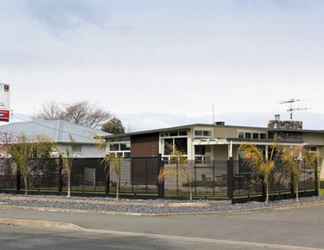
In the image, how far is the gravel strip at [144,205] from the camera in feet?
69.9

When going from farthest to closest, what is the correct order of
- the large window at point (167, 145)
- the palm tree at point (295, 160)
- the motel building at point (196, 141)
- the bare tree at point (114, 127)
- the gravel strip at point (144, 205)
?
the bare tree at point (114, 127) → the large window at point (167, 145) → the motel building at point (196, 141) → the palm tree at point (295, 160) → the gravel strip at point (144, 205)

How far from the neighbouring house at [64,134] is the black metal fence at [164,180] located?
21070 mm

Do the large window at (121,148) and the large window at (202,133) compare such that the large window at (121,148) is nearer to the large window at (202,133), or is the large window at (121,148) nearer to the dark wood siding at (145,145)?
the dark wood siding at (145,145)

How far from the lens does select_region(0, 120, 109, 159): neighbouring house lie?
53.3 metres

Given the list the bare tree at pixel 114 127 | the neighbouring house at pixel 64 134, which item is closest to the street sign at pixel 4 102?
the neighbouring house at pixel 64 134

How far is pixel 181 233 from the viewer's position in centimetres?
1547

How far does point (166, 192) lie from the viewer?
26.2m

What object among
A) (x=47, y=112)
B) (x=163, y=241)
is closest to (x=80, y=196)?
(x=163, y=241)

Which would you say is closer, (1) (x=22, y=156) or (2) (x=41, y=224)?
(2) (x=41, y=224)

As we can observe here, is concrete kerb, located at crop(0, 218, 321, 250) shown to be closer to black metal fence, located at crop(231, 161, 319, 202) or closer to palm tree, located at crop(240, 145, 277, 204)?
black metal fence, located at crop(231, 161, 319, 202)

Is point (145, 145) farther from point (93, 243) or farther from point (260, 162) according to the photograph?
point (93, 243)

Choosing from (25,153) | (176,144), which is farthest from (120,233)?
(176,144)

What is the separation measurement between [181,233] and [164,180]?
1047 centimetres

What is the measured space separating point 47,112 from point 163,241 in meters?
84.4
